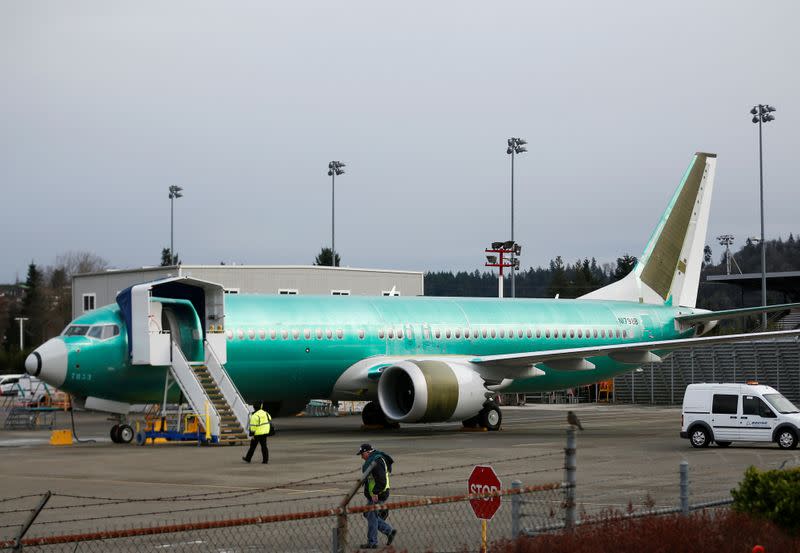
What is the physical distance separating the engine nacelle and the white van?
709cm

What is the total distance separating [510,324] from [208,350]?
11290 millimetres

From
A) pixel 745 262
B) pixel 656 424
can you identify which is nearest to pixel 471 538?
pixel 656 424

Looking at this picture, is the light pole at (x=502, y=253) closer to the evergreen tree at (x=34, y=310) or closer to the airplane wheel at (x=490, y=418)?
the airplane wheel at (x=490, y=418)

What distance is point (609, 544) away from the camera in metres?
10.5

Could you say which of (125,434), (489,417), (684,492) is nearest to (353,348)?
(489,417)

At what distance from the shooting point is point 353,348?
33.5m

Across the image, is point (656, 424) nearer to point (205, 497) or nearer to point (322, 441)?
point (322, 441)

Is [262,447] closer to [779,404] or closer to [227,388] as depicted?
[227,388]

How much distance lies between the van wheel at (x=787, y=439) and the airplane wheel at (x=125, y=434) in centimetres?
1677

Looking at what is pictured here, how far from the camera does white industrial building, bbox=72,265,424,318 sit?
4988cm

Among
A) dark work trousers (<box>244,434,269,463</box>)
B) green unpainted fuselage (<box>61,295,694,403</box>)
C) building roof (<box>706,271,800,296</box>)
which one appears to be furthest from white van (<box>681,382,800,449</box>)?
building roof (<box>706,271,800,296</box>)

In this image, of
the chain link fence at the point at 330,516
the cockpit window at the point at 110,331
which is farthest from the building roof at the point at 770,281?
the chain link fence at the point at 330,516

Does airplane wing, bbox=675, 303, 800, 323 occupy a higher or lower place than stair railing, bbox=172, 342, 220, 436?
higher

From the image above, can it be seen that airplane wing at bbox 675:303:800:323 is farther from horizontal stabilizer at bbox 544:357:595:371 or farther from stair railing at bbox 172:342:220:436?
stair railing at bbox 172:342:220:436
